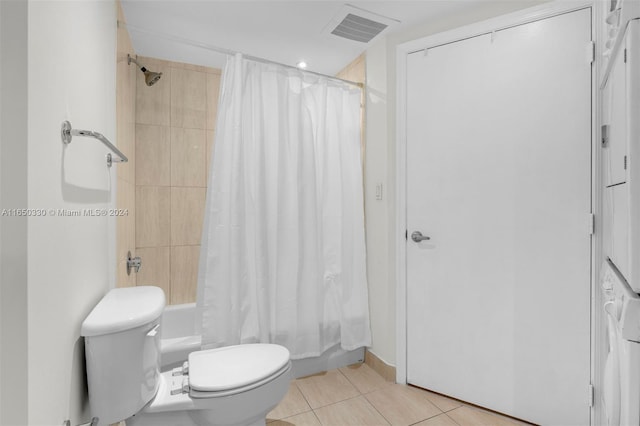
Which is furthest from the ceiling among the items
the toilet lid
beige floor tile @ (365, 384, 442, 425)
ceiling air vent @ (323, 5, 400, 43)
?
beige floor tile @ (365, 384, 442, 425)

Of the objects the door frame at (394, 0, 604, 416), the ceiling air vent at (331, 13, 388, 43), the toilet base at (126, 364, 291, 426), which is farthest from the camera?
the ceiling air vent at (331, 13, 388, 43)

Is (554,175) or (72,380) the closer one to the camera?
(72,380)

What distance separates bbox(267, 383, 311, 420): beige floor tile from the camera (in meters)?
1.78

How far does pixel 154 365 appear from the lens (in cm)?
124

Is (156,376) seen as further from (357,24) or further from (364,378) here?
(357,24)

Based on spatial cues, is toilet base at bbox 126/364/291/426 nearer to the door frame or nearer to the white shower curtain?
the white shower curtain

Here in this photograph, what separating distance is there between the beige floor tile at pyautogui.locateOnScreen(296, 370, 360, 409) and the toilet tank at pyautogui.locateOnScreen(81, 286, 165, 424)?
1.01 m

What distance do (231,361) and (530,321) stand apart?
4.86ft

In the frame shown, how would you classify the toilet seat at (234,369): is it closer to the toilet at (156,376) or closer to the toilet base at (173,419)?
the toilet at (156,376)

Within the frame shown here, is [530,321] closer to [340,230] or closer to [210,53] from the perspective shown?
[340,230]

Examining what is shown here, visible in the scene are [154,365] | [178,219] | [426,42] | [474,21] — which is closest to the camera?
[154,365]

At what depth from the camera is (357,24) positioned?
2.01m

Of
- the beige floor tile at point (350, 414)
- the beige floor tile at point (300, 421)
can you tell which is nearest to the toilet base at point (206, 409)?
the beige floor tile at point (300, 421)

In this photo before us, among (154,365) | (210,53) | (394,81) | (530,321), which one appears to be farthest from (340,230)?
(210,53)
